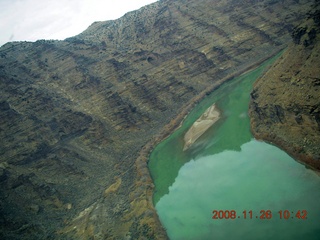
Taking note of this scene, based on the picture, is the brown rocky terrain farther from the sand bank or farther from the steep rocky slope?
the sand bank
